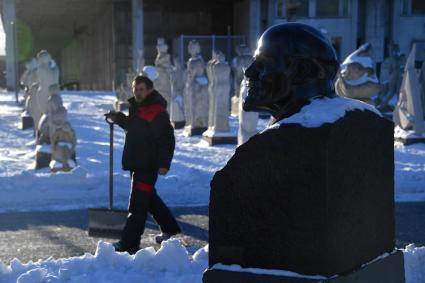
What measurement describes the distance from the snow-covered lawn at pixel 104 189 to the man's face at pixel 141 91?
1.62 meters

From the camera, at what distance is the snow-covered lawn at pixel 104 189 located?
5129mm

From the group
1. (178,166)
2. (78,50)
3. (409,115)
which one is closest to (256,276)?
(178,166)

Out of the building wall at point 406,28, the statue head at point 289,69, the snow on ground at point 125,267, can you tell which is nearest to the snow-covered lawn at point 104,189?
the snow on ground at point 125,267

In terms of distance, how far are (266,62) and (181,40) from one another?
31529 mm

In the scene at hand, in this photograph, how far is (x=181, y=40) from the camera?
3428 centimetres

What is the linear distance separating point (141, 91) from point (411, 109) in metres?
9.19

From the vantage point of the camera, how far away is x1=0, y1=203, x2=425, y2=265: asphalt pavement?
21.9 ft

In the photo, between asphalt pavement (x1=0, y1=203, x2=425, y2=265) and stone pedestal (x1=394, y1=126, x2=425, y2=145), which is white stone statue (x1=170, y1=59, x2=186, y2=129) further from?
asphalt pavement (x1=0, y1=203, x2=425, y2=265)

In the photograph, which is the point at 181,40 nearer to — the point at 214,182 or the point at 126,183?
the point at 126,183

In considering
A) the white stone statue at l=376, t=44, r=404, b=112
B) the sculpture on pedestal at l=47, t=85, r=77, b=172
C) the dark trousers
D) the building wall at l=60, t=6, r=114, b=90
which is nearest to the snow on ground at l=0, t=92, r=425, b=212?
the sculpture on pedestal at l=47, t=85, r=77, b=172

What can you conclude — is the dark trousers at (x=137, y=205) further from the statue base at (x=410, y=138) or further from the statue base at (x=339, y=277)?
the statue base at (x=410, y=138)

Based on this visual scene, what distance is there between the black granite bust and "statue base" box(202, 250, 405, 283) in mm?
33

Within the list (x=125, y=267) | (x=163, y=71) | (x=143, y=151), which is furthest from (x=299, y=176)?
(x=163, y=71)

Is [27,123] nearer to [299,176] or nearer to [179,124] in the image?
[179,124]
